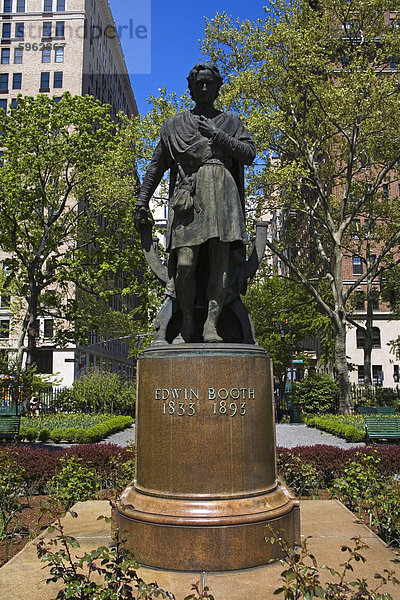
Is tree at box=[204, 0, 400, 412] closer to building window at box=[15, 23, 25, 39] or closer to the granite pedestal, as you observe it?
the granite pedestal

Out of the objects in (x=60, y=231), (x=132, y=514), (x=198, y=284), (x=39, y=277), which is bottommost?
(x=132, y=514)

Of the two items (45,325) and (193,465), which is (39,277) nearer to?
(45,325)

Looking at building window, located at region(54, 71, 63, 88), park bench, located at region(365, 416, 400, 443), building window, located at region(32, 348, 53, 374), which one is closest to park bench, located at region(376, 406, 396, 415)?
park bench, located at region(365, 416, 400, 443)

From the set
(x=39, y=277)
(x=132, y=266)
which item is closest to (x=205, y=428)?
(x=132, y=266)

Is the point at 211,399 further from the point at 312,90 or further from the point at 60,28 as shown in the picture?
the point at 60,28

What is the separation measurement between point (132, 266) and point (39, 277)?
16.3ft

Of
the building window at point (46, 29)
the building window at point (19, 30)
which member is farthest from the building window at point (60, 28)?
the building window at point (19, 30)

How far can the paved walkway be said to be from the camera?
61.2 feet

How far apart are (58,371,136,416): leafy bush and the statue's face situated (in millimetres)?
23166

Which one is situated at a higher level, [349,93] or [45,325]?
[349,93]

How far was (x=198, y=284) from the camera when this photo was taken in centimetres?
666

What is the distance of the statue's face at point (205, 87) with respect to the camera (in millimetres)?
6395

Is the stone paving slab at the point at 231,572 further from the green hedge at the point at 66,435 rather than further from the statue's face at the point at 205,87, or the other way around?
the green hedge at the point at 66,435

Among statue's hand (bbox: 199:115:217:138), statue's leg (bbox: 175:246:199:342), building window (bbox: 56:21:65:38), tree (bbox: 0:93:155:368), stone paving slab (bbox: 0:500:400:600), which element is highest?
building window (bbox: 56:21:65:38)
